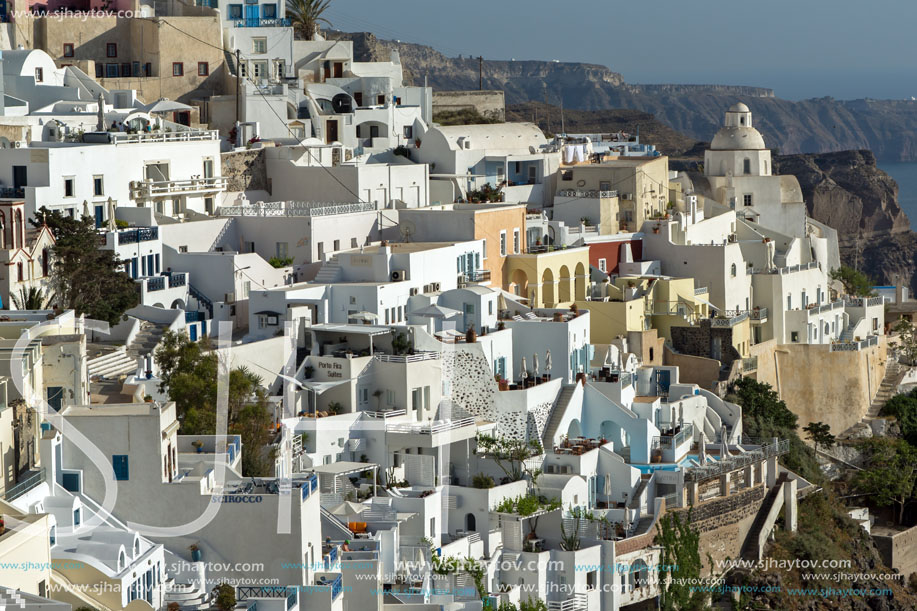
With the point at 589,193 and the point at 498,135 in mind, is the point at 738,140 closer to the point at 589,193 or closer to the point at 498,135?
the point at 498,135

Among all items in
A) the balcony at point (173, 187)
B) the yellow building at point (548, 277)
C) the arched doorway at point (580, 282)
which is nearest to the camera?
the balcony at point (173, 187)

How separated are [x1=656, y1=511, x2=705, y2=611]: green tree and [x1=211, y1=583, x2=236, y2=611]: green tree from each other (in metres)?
13.2

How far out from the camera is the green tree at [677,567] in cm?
3597

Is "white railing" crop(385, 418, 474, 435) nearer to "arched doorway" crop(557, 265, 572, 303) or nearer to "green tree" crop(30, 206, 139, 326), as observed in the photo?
"green tree" crop(30, 206, 139, 326)

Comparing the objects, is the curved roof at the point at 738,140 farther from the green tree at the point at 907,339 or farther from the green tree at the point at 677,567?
the green tree at the point at 677,567

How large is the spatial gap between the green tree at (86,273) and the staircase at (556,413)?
8.57m

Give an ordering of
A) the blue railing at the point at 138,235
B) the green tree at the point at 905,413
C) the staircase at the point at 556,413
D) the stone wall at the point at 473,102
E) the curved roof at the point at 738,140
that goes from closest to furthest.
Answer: the staircase at the point at 556,413, the blue railing at the point at 138,235, the green tree at the point at 905,413, the curved roof at the point at 738,140, the stone wall at the point at 473,102

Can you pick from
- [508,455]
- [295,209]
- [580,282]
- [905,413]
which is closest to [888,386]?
[905,413]

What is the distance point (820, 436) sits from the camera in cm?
4650

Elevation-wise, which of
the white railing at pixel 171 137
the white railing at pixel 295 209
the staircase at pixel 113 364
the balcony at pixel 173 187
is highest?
the white railing at pixel 171 137

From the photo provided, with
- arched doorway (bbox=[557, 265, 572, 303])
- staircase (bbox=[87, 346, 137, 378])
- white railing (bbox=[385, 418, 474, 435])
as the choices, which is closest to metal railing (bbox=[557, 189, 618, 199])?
arched doorway (bbox=[557, 265, 572, 303])

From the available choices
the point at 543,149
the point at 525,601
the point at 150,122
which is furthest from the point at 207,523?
the point at 543,149

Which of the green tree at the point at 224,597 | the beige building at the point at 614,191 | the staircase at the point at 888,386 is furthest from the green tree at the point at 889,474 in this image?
the green tree at the point at 224,597

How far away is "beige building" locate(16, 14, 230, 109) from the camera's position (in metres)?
51.5
